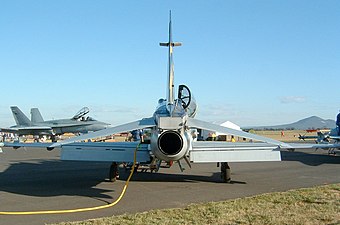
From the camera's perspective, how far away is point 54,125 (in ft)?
154

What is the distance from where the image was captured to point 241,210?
22.6ft

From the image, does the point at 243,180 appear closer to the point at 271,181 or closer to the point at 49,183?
the point at 271,181

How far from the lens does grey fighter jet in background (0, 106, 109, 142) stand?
4600cm

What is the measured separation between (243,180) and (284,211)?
192 inches

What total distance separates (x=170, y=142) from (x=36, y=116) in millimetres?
47935

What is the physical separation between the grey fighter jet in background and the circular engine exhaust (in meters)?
39.8

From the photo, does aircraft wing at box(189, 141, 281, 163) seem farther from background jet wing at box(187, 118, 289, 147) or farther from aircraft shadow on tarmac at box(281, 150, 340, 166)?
aircraft shadow on tarmac at box(281, 150, 340, 166)

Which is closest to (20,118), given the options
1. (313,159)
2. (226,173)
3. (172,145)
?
(313,159)

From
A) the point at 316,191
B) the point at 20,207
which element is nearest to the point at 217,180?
the point at 316,191

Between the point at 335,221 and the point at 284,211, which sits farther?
the point at 284,211

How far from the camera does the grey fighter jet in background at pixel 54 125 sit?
46.0 meters

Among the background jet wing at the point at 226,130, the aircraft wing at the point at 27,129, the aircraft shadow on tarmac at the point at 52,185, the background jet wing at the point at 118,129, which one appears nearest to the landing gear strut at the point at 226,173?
the background jet wing at the point at 226,130

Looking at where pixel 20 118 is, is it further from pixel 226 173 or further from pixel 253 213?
pixel 253 213

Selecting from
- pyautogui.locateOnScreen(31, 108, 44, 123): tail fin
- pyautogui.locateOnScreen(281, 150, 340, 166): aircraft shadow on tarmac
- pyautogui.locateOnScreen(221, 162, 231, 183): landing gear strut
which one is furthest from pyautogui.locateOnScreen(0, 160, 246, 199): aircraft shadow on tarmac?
pyautogui.locateOnScreen(31, 108, 44, 123): tail fin
